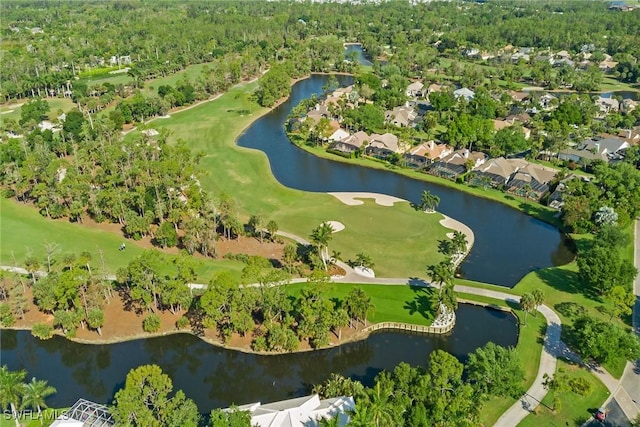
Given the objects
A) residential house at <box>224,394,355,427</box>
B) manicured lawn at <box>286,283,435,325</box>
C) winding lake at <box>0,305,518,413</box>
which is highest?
residential house at <box>224,394,355,427</box>

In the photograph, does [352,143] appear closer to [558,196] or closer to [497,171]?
[497,171]

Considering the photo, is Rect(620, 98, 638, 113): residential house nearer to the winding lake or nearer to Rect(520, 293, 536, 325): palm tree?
Rect(520, 293, 536, 325): palm tree

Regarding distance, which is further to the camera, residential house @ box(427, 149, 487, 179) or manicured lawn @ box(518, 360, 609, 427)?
residential house @ box(427, 149, 487, 179)

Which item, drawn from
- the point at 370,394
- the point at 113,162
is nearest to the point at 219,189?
the point at 113,162

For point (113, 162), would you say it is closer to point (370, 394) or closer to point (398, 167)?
point (398, 167)

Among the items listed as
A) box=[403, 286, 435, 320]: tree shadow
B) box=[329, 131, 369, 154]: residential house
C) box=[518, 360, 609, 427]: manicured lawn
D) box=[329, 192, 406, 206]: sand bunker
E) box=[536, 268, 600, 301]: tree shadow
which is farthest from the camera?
box=[329, 131, 369, 154]: residential house

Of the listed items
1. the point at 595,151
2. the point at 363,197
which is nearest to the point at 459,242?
the point at 363,197

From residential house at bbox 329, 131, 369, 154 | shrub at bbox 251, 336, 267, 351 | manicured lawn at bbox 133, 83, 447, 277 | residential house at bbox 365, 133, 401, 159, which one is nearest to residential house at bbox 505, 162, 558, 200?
manicured lawn at bbox 133, 83, 447, 277
